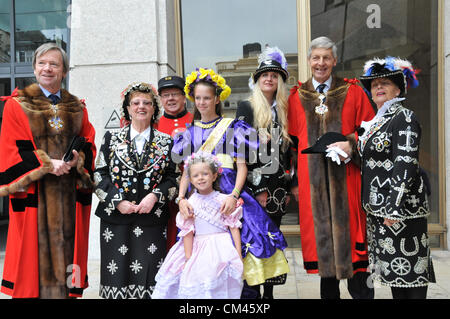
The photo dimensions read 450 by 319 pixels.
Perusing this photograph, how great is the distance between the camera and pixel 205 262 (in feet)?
8.14

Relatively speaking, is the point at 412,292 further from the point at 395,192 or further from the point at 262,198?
the point at 262,198

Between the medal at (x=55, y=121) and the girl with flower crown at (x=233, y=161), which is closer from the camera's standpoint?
the girl with flower crown at (x=233, y=161)

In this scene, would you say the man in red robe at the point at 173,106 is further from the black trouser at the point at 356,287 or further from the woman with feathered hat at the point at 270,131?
the black trouser at the point at 356,287

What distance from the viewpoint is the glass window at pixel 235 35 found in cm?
556

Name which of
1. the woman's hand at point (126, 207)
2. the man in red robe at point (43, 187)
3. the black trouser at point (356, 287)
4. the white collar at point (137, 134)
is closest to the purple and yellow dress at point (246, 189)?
the white collar at point (137, 134)

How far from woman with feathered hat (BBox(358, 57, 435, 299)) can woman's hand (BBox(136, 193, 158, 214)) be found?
1.54 metres

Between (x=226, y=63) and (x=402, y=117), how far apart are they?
3514mm

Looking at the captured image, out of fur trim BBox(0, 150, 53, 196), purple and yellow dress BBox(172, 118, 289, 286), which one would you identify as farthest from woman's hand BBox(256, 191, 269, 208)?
fur trim BBox(0, 150, 53, 196)

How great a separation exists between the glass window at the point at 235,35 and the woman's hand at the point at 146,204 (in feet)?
9.52

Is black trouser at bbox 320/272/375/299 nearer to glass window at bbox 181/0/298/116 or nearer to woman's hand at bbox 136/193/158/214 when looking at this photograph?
woman's hand at bbox 136/193/158/214

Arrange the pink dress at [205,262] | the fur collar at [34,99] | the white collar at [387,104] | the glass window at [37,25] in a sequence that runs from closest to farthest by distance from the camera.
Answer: the pink dress at [205,262], the white collar at [387,104], the fur collar at [34,99], the glass window at [37,25]
